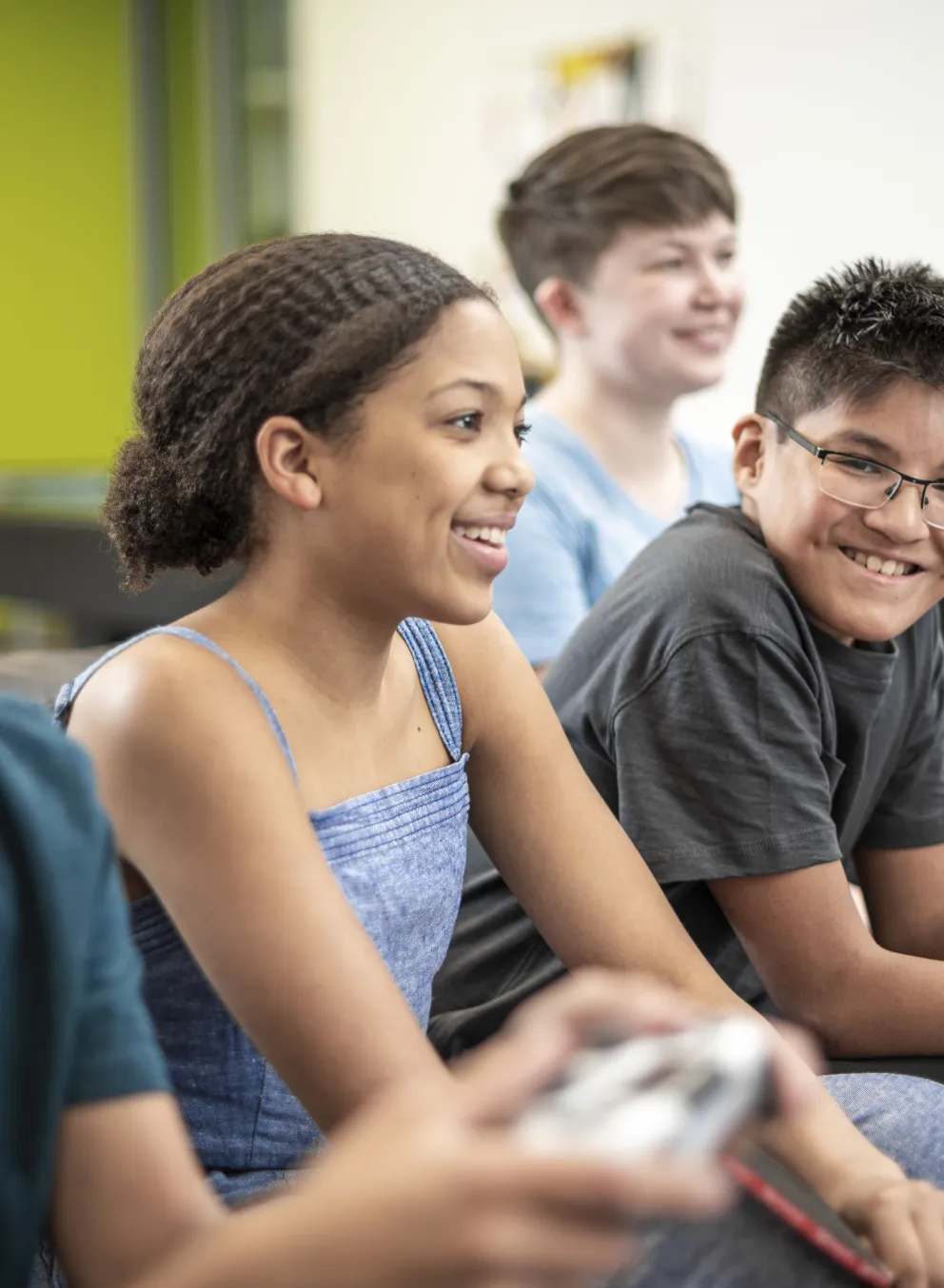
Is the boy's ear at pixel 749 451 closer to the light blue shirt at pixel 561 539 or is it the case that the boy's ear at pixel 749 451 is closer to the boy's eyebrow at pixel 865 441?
the boy's eyebrow at pixel 865 441

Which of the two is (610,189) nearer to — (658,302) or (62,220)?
(658,302)

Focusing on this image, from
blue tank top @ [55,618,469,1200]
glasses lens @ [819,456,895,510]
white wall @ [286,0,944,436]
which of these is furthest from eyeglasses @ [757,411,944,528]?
white wall @ [286,0,944,436]

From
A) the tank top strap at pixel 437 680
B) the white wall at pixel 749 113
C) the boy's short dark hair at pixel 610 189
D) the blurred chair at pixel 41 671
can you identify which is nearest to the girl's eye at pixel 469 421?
the tank top strap at pixel 437 680

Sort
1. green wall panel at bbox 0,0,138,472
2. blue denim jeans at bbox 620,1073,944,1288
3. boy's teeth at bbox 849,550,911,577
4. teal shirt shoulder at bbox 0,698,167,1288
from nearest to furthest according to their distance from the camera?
teal shirt shoulder at bbox 0,698,167,1288 < blue denim jeans at bbox 620,1073,944,1288 < boy's teeth at bbox 849,550,911,577 < green wall panel at bbox 0,0,138,472

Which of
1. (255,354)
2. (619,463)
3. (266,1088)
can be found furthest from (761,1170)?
(619,463)

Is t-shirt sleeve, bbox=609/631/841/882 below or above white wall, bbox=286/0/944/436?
below

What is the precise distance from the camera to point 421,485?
102 cm

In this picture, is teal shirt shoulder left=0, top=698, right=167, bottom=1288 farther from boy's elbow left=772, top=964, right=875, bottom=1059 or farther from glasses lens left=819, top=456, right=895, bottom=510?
glasses lens left=819, top=456, right=895, bottom=510

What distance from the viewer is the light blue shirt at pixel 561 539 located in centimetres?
211

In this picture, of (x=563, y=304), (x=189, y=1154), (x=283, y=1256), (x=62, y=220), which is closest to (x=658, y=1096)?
(x=283, y=1256)

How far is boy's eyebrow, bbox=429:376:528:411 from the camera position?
1.03 m

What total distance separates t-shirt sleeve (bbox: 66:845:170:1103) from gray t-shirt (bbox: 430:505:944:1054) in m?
0.49

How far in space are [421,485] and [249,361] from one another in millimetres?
146

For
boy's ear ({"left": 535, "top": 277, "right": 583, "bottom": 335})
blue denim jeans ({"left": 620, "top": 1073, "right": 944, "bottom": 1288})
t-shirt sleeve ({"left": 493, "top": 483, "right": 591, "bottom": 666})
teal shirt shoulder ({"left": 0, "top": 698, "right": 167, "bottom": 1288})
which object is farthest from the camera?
boy's ear ({"left": 535, "top": 277, "right": 583, "bottom": 335})
